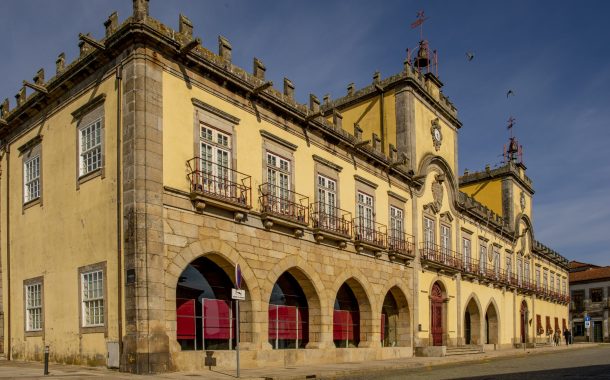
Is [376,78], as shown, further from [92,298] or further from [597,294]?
[597,294]

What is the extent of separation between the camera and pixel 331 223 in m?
22.6

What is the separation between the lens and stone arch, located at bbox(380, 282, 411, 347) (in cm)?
2744

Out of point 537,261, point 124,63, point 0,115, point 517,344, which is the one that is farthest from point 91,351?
point 537,261

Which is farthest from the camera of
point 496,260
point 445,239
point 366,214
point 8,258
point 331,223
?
point 496,260

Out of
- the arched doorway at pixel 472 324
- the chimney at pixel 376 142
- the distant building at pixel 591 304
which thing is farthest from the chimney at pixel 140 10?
the distant building at pixel 591 304

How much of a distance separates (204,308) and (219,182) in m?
3.71

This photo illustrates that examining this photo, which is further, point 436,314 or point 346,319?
point 436,314

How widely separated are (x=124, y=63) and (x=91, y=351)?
25.1 ft

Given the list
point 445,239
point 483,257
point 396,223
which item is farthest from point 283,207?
point 483,257

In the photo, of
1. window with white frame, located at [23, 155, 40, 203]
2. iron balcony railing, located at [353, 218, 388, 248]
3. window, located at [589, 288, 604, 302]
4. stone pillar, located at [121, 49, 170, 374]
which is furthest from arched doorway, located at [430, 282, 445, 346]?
window, located at [589, 288, 604, 302]

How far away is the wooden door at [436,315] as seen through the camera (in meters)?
30.3

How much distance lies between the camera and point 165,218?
618 inches

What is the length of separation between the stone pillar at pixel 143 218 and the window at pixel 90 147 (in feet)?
5.37

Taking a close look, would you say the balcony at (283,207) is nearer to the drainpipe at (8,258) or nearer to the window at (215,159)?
the window at (215,159)
